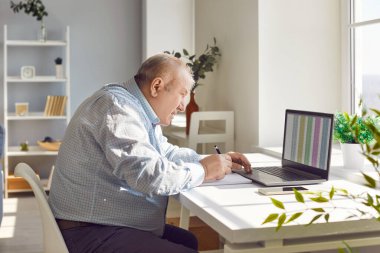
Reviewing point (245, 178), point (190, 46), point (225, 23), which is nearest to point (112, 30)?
point (190, 46)

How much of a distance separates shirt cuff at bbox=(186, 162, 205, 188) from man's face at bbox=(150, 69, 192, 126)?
197 millimetres

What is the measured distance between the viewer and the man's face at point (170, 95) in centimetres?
199

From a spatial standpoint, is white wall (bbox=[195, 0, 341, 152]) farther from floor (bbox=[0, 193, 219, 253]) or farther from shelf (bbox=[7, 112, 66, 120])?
shelf (bbox=[7, 112, 66, 120])

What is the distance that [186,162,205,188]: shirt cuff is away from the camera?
1.92 meters

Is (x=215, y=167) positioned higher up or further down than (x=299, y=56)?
further down

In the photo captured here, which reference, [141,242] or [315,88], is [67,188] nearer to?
[141,242]

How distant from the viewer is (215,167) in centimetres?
206

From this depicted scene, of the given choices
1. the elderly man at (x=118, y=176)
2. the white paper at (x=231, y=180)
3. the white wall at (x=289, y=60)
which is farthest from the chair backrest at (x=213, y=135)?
the elderly man at (x=118, y=176)

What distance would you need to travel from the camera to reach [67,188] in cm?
185

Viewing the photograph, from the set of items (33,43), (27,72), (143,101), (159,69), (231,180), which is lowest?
(231,180)

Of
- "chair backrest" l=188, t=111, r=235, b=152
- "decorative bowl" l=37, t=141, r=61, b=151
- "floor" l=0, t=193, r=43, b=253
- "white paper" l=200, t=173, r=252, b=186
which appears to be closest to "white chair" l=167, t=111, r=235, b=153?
"chair backrest" l=188, t=111, r=235, b=152

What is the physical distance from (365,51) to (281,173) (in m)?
1.11

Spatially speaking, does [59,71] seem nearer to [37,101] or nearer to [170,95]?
[37,101]

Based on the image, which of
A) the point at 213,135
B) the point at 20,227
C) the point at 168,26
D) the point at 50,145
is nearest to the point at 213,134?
the point at 213,135
